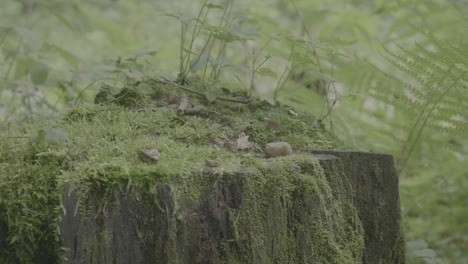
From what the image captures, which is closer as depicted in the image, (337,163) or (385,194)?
(337,163)

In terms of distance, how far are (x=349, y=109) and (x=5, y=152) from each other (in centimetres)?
303

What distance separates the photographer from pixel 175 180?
151 centimetres

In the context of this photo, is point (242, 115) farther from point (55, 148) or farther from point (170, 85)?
point (55, 148)

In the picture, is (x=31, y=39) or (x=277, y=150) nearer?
(x=277, y=150)

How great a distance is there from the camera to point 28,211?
5.03ft

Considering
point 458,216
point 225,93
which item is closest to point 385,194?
point 225,93

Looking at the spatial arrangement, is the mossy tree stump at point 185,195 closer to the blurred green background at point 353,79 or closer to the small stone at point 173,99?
the small stone at point 173,99

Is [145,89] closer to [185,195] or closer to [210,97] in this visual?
[210,97]

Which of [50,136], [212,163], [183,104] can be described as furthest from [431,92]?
[50,136]

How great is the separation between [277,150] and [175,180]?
1.72ft

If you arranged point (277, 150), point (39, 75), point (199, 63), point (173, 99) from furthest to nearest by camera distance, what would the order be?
1. point (39, 75)
2. point (173, 99)
3. point (199, 63)
4. point (277, 150)

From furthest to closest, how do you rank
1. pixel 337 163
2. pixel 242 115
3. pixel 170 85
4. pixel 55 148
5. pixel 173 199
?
pixel 170 85, pixel 242 115, pixel 337 163, pixel 55 148, pixel 173 199

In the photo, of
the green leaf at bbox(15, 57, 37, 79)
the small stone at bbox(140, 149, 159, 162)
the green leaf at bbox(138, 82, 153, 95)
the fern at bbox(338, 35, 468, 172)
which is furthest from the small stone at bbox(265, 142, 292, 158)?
the green leaf at bbox(15, 57, 37, 79)

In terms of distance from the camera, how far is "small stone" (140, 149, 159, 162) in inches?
62.4
